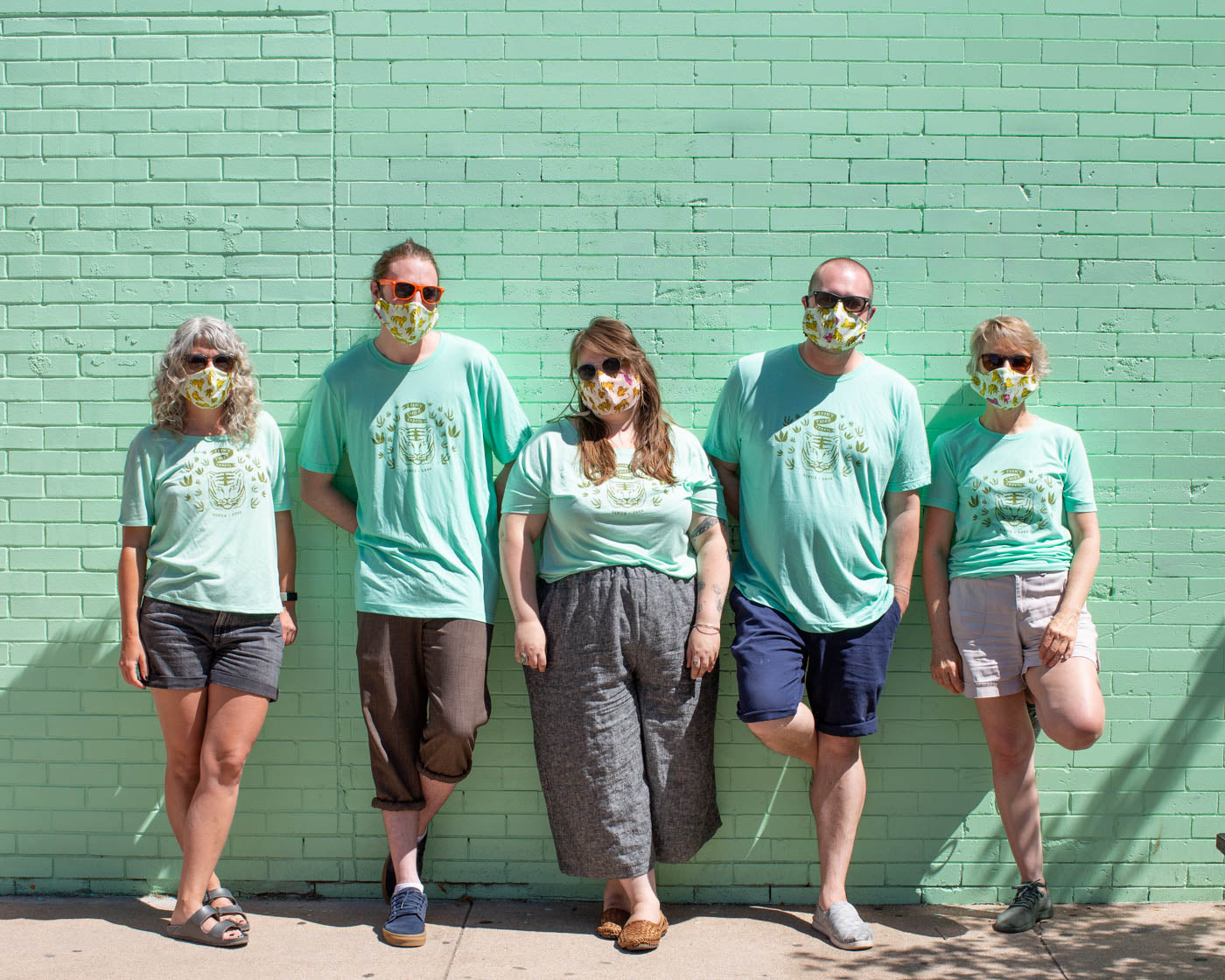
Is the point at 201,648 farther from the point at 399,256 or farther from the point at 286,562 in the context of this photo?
the point at 399,256

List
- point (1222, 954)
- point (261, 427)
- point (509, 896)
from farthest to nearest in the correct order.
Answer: point (509, 896), point (261, 427), point (1222, 954)

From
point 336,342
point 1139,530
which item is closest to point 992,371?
point 1139,530

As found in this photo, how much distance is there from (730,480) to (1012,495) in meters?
1.07

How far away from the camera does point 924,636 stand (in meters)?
4.30

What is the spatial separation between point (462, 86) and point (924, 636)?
2.94 meters

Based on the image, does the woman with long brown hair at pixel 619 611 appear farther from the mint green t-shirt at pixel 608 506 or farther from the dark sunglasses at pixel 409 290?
the dark sunglasses at pixel 409 290

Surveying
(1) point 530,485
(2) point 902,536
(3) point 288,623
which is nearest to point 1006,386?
(2) point 902,536

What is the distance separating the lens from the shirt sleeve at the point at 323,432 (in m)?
4.07

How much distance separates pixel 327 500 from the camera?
4086 millimetres

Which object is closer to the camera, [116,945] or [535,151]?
[116,945]

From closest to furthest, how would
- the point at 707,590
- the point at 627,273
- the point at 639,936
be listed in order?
the point at 639,936, the point at 707,590, the point at 627,273

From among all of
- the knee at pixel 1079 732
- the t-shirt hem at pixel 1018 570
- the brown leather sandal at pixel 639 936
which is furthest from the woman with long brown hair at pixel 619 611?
the knee at pixel 1079 732

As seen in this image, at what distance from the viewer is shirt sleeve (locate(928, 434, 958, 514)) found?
160 inches

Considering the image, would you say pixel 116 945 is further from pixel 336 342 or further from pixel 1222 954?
pixel 1222 954
